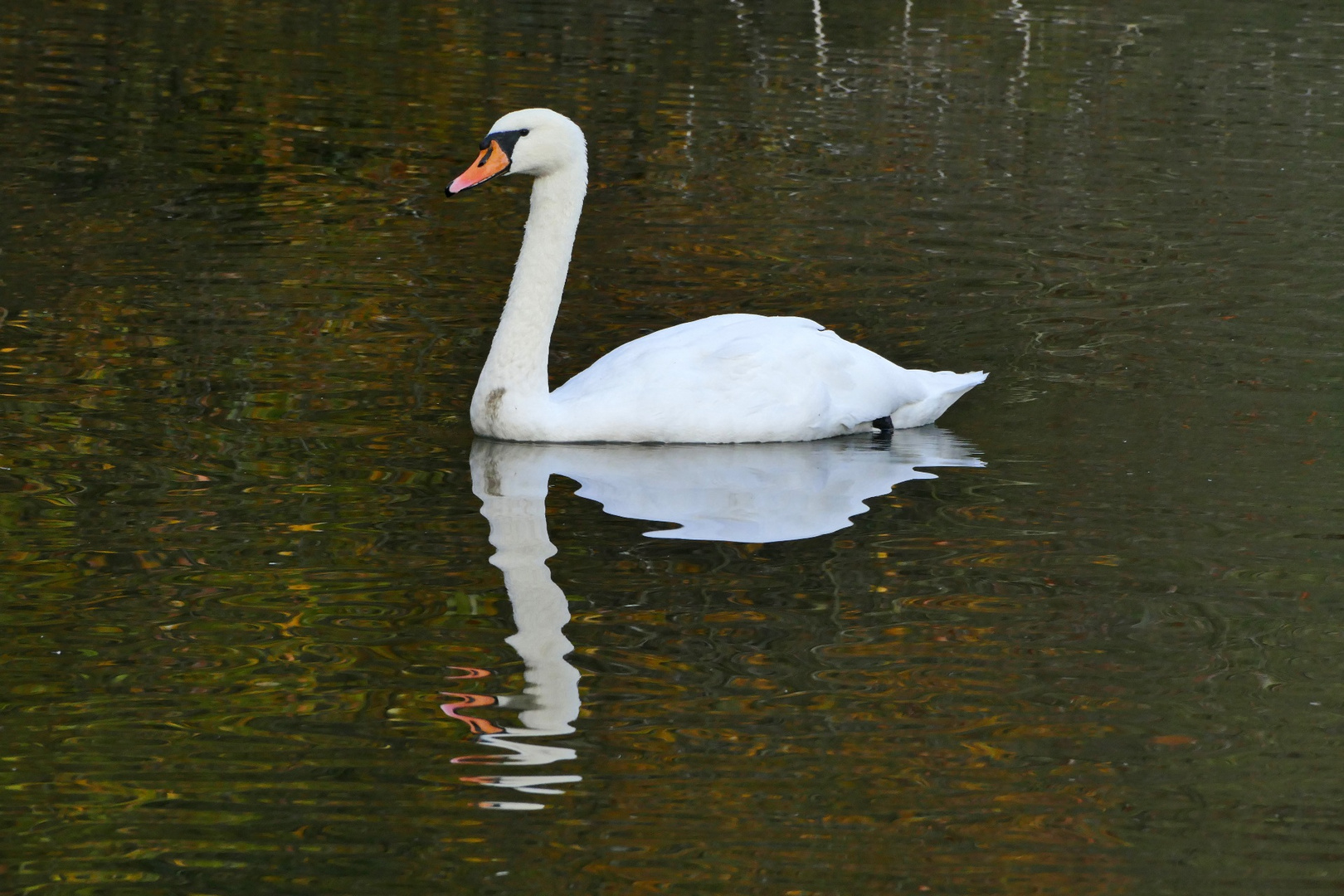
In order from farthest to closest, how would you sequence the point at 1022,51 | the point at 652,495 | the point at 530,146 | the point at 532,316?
the point at 1022,51 → the point at 532,316 → the point at 530,146 → the point at 652,495

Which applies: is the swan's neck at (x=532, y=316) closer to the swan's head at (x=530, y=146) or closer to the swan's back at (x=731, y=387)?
the swan's head at (x=530, y=146)

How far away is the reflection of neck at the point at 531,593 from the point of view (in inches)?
221

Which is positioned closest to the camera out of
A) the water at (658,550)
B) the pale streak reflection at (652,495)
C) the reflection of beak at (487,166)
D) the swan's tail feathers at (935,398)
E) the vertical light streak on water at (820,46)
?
the water at (658,550)

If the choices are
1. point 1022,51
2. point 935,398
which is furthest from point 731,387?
point 1022,51

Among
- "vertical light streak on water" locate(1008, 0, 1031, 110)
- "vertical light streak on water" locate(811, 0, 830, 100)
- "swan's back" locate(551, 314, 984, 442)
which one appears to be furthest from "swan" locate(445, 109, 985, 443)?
"vertical light streak on water" locate(1008, 0, 1031, 110)

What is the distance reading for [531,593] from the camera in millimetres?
6707

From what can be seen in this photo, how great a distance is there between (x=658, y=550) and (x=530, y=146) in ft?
7.90

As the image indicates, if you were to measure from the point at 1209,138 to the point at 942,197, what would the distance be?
15.0 feet

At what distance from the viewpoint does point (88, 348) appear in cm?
1010

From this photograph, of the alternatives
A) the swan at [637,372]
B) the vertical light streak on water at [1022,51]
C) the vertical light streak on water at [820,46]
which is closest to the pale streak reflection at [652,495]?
the swan at [637,372]

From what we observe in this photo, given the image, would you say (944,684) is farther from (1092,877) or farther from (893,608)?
(1092,877)

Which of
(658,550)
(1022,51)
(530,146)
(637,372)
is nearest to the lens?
(658,550)

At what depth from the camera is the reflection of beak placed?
8.53 meters

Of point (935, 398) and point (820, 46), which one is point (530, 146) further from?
point (820, 46)
